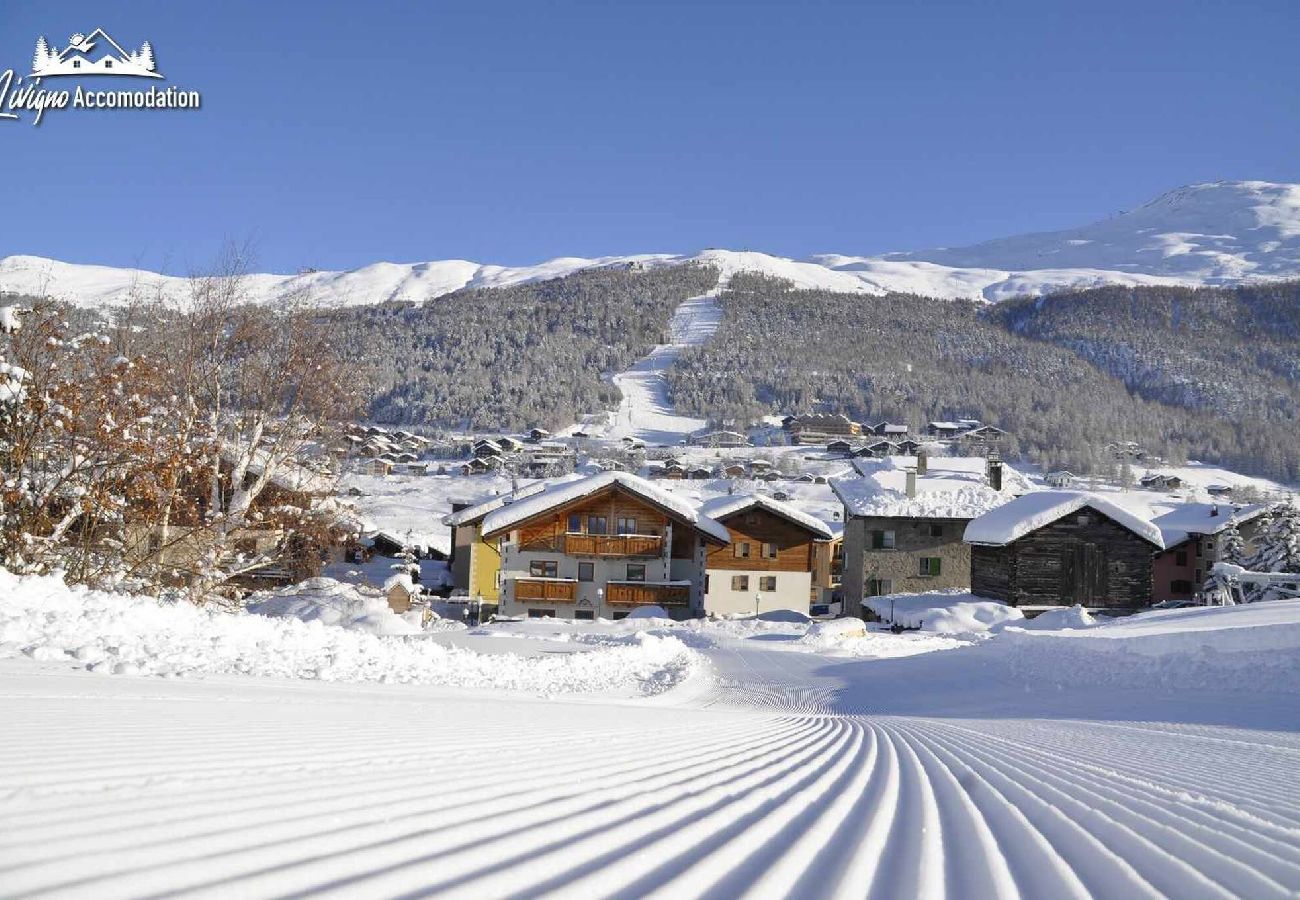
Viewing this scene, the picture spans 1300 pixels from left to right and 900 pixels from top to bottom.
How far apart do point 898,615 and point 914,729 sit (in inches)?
1165

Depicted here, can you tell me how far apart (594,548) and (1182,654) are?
28.0 m

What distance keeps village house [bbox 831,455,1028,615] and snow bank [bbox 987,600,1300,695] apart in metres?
24.3

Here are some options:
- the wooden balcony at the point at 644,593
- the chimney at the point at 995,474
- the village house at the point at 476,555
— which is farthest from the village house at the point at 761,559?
the village house at the point at 476,555

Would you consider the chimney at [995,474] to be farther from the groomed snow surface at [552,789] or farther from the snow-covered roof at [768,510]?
the groomed snow surface at [552,789]

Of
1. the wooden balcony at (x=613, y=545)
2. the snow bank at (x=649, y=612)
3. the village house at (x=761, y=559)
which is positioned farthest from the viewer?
the village house at (x=761, y=559)

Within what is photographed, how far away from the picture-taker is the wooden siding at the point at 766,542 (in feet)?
155

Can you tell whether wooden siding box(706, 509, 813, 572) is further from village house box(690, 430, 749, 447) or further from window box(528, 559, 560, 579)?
village house box(690, 430, 749, 447)

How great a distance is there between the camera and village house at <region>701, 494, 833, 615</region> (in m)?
47.0

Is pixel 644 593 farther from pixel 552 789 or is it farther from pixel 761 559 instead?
pixel 552 789

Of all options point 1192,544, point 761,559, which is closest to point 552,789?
point 761,559

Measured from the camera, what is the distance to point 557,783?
4.60m

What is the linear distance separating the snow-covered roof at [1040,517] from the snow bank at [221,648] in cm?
2602

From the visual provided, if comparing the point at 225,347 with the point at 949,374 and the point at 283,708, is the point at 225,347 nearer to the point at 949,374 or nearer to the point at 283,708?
the point at 283,708

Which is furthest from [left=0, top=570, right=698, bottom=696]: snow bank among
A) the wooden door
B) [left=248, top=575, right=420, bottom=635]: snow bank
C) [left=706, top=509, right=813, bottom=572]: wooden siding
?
the wooden door
